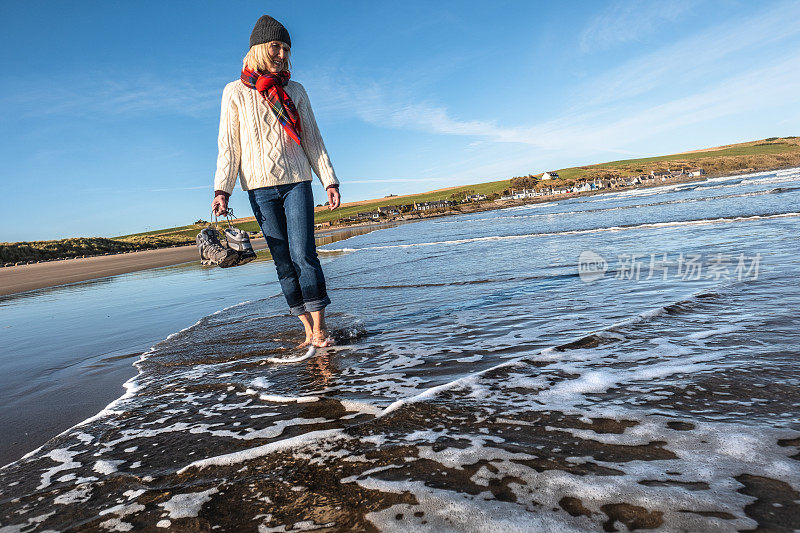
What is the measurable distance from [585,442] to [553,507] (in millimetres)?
487

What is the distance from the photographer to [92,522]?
1.56 meters

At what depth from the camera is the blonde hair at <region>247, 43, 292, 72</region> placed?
3.66 metres

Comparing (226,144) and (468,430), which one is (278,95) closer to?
(226,144)

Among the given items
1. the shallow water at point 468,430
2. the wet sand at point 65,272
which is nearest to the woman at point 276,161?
the shallow water at point 468,430

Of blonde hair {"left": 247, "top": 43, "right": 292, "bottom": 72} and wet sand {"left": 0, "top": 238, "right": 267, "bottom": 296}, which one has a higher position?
blonde hair {"left": 247, "top": 43, "right": 292, "bottom": 72}

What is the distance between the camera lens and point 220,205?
3.91m

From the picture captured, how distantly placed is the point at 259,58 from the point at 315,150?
3.03 ft

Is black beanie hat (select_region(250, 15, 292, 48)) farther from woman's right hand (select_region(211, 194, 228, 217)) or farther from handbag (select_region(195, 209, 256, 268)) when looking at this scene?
handbag (select_region(195, 209, 256, 268))

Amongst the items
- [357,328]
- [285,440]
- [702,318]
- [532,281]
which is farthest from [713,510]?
[532,281]

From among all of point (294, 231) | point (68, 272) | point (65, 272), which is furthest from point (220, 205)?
point (65, 272)

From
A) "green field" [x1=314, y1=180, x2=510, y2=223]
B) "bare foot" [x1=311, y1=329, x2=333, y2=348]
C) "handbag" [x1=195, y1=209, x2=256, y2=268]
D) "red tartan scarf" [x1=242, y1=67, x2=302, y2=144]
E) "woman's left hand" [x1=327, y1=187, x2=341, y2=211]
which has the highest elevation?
"green field" [x1=314, y1=180, x2=510, y2=223]

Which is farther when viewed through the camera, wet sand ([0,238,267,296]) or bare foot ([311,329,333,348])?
wet sand ([0,238,267,296])

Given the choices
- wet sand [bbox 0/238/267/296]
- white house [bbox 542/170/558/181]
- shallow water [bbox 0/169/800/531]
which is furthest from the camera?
white house [bbox 542/170/558/181]

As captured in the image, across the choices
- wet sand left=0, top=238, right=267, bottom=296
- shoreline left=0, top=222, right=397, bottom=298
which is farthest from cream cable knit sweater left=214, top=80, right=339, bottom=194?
wet sand left=0, top=238, right=267, bottom=296
